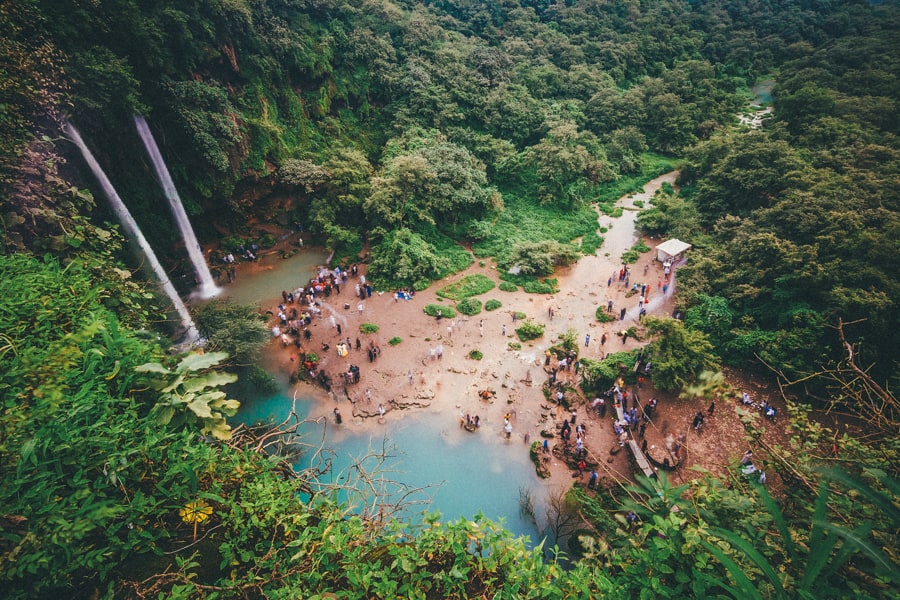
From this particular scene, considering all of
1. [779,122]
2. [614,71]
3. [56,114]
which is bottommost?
[779,122]

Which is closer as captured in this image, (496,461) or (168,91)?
(496,461)

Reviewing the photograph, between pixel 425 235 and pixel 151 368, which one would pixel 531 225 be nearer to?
pixel 425 235

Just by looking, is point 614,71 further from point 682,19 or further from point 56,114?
point 56,114

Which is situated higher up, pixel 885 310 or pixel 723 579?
pixel 723 579

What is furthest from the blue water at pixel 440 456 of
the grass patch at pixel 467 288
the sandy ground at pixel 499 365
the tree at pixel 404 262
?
the tree at pixel 404 262

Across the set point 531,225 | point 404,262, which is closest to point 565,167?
point 531,225

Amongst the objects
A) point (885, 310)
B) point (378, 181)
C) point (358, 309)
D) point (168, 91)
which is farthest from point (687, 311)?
point (168, 91)
